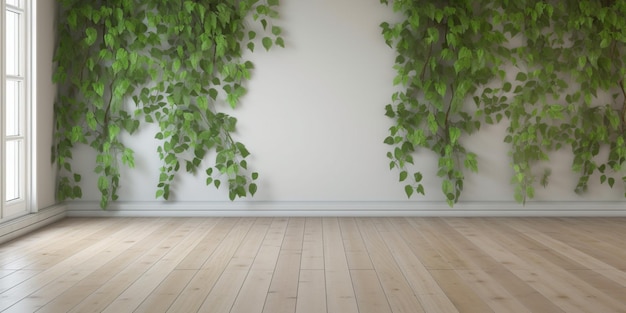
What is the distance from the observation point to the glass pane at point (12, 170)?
4.51 m

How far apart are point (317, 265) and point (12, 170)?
2.14 meters

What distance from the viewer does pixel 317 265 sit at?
12.1 feet

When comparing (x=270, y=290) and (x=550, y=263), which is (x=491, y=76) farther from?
(x=270, y=290)

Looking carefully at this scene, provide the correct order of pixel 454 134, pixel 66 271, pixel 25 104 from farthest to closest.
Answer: pixel 454 134 < pixel 25 104 < pixel 66 271

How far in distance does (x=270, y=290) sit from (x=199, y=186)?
2236mm

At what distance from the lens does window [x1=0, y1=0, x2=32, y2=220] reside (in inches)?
176

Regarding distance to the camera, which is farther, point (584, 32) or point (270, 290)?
point (584, 32)

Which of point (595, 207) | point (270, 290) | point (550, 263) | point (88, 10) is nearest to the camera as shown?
point (270, 290)

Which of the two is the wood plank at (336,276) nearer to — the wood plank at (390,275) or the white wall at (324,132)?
the wood plank at (390,275)

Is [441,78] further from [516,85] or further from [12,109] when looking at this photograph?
[12,109]

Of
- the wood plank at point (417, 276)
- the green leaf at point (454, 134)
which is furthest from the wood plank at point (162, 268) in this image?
the green leaf at point (454, 134)

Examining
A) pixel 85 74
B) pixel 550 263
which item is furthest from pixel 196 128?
pixel 550 263

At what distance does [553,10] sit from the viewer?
203 inches

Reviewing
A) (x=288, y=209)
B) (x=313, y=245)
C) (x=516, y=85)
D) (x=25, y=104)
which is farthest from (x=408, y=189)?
(x=25, y=104)
